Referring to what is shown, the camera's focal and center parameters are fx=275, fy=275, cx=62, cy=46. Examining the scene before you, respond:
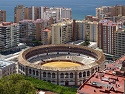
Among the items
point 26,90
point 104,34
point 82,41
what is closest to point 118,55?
point 104,34

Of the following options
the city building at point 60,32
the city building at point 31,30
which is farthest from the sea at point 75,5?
the city building at point 60,32

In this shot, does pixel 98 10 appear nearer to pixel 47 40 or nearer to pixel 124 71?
pixel 47 40

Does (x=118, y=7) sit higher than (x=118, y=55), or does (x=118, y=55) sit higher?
(x=118, y=7)

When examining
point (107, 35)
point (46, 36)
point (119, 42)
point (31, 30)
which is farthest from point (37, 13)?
point (119, 42)

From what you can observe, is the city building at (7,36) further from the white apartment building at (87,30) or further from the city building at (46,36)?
the white apartment building at (87,30)

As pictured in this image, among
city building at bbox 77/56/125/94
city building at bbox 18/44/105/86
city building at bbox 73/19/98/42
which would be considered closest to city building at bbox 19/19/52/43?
city building at bbox 73/19/98/42

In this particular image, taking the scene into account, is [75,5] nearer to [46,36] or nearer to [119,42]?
[46,36]
